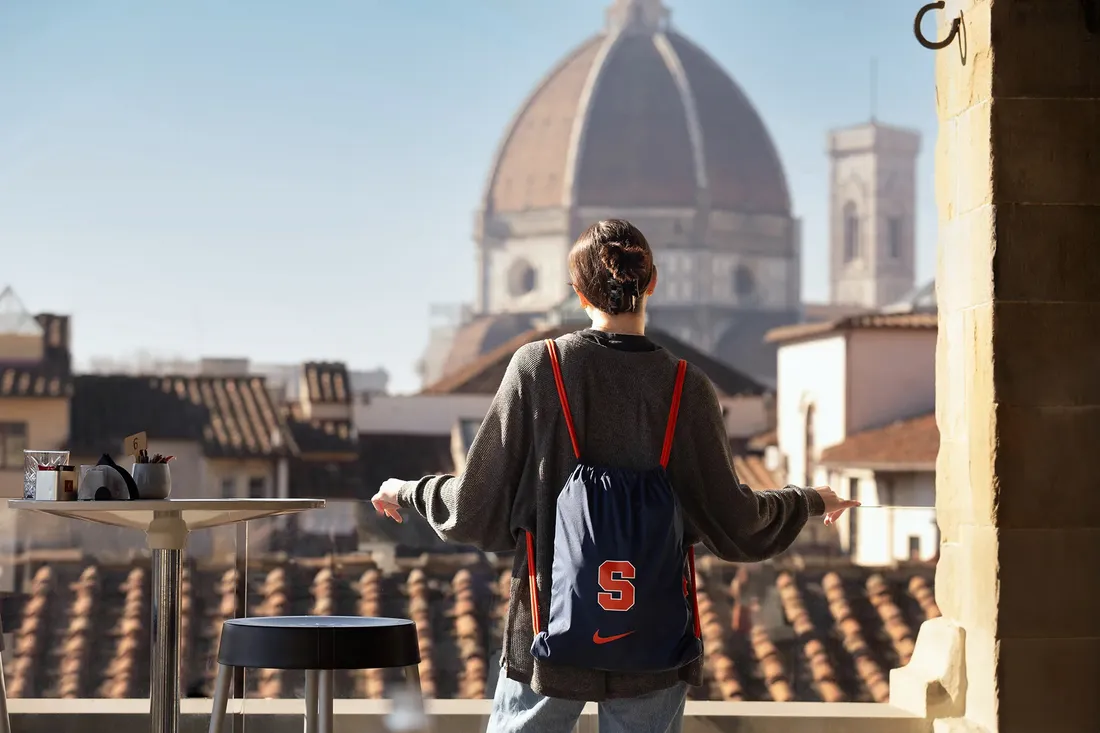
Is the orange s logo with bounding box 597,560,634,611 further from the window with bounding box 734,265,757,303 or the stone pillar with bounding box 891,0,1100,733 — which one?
the window with bounding box 734,265,757,303

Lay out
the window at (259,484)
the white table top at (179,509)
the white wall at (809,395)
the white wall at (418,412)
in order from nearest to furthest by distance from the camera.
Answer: the white table top at (179,509), the white wall at (809,395), the window at (259,484), the white wall at (418,412)

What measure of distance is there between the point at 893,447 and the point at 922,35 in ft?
119

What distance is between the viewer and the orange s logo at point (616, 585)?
2680mm

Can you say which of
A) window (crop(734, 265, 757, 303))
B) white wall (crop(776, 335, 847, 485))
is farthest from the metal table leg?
window (crop(734, 265, 757, 303))

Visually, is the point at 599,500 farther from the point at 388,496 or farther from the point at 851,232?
the point at 851,232

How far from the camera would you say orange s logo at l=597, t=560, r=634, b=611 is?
268 cm

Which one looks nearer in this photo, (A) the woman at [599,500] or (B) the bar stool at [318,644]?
(A) the woman at [599,500]

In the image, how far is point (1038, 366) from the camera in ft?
12.1

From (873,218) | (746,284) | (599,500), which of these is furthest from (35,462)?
(873,218)

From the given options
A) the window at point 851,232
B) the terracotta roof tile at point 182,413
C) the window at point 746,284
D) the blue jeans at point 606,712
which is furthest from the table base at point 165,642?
the window at point 851,232

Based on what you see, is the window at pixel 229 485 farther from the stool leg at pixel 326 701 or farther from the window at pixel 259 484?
the stool leg at pixel 326 701

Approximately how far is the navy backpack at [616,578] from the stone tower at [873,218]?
102272 millimetres

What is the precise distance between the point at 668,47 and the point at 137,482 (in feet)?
316

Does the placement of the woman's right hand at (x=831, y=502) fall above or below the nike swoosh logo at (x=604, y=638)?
above
